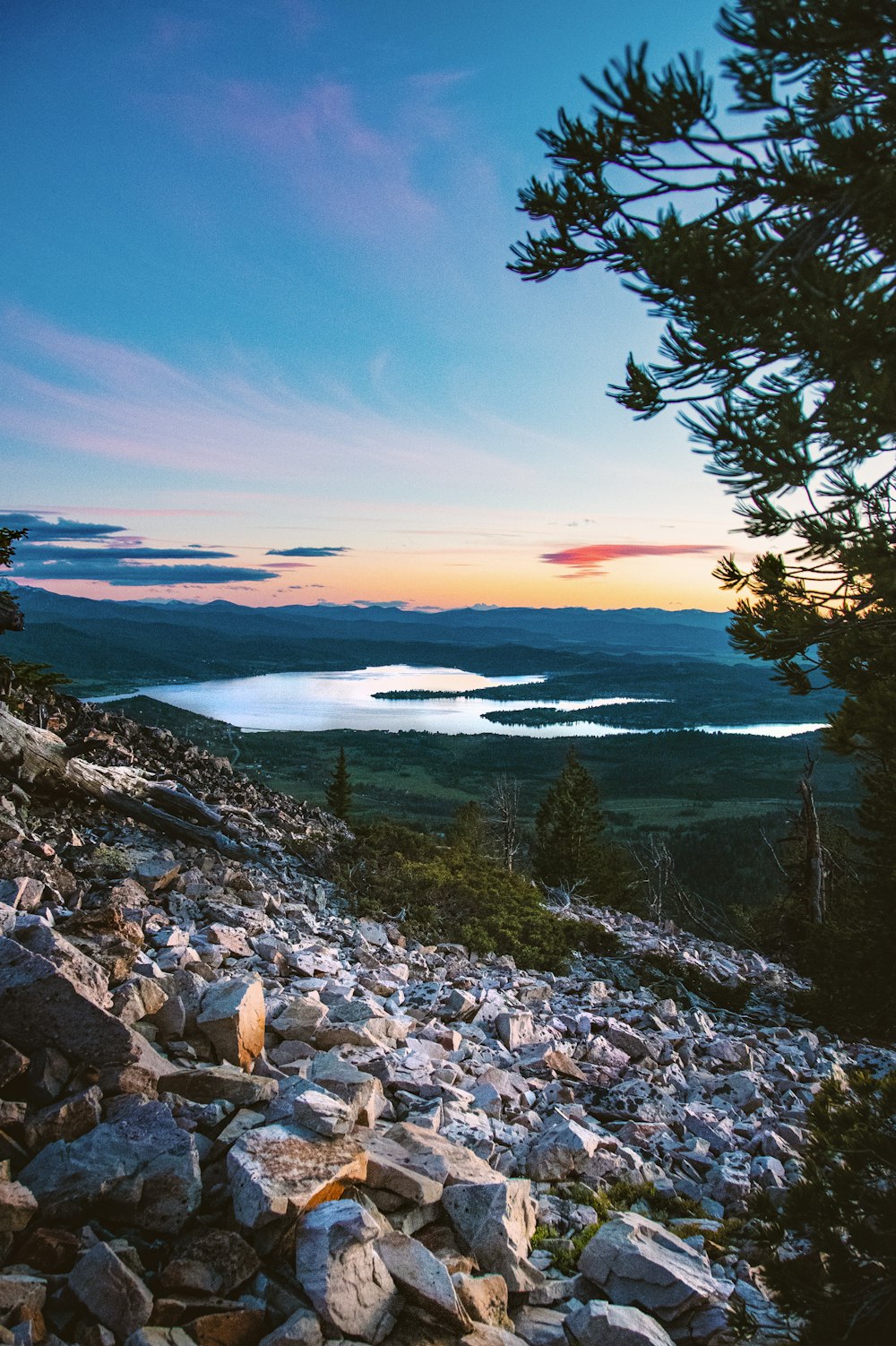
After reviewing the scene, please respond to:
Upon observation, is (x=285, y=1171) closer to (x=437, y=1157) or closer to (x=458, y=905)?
(x=437, y=1157)

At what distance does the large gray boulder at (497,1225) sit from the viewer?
4.07 meters

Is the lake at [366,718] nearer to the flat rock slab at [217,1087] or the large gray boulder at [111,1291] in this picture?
Answer: the flat rock slab at [217,1087]

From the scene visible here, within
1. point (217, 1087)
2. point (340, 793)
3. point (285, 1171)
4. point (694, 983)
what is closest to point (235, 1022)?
point (217, 1087)

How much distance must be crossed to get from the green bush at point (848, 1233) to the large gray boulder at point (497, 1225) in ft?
4.36

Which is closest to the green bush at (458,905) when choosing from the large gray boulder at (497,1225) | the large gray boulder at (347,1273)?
the large gray boulder at (497,1225)

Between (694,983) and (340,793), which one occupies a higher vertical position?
(694,983)

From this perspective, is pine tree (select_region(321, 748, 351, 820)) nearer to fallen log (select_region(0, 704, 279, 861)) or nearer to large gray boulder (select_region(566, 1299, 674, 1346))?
fallen log (select_region(0, 704, 279, 861))

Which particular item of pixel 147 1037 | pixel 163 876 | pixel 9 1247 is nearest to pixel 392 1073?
pixel 147 1037

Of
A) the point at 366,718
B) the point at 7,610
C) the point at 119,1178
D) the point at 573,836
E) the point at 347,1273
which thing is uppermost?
the point at 7,610

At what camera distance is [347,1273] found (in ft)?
11.4

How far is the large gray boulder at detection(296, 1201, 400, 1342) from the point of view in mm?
3359

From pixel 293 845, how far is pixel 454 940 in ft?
11.0

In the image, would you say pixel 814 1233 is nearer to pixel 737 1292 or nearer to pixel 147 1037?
pixel 737 1292

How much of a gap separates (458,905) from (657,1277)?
8.78 m
